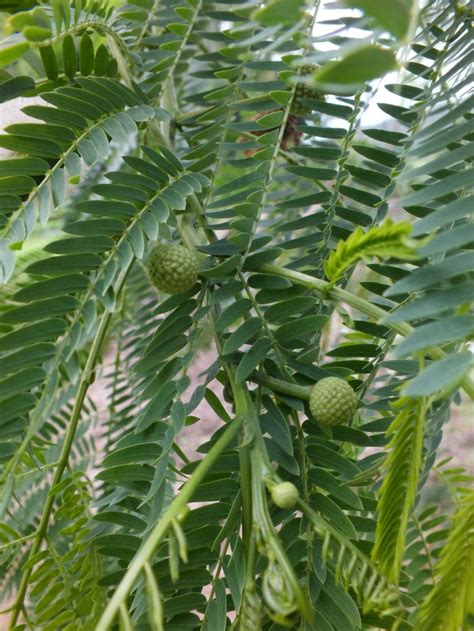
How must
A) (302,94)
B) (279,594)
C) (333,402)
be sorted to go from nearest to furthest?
(279,594) < (333,402) < (302,94)

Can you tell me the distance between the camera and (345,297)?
0.37 metres

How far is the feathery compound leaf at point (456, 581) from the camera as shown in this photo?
33 centimetres

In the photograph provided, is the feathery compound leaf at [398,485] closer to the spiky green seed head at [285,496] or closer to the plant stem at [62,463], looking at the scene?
the spiky green seed head at [285,496]

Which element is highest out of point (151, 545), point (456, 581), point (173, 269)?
point (173, 269)

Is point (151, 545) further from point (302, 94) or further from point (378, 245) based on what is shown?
point (302, 94)

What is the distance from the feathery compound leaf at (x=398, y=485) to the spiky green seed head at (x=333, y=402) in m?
0.06

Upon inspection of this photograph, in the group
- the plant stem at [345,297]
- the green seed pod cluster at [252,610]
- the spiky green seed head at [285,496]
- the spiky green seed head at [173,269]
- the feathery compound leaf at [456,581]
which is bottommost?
the feathery compound leaf at [456,581]

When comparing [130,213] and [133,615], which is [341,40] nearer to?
[130,213]

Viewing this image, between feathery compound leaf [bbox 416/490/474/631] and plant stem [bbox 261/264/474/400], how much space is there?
0.07 meters

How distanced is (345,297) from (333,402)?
6cm

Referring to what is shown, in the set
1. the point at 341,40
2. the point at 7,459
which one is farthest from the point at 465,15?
the point at 7,459

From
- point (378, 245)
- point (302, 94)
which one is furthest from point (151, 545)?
point (302, 94)

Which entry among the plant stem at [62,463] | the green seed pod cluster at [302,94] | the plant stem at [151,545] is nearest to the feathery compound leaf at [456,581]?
the plant stem at [151,545]

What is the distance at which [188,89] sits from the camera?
2.89 feet
